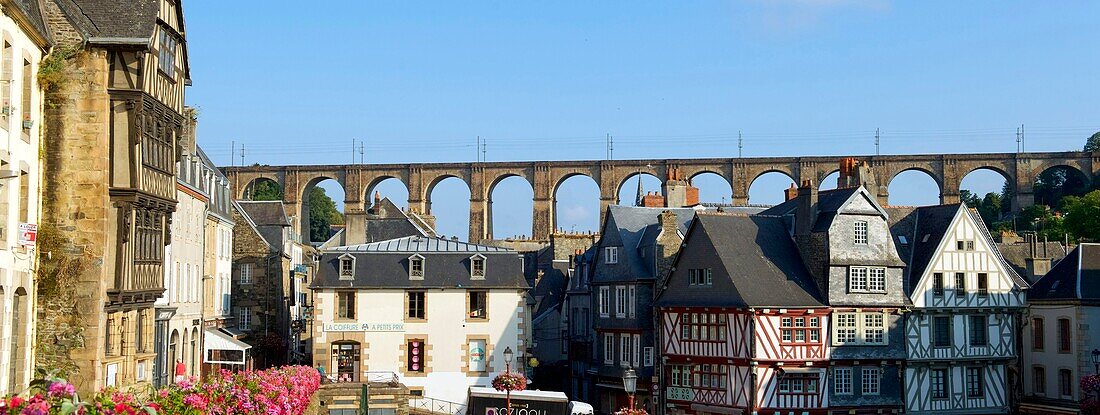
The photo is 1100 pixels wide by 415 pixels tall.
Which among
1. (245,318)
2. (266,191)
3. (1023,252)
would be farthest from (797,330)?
(266,191)

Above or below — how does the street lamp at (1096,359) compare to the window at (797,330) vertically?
below

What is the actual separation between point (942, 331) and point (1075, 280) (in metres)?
6.15

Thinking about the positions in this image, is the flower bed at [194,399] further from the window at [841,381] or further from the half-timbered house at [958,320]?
the half-timbered house at [958,320]

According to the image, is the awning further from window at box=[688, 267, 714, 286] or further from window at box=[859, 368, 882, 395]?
window at box=[859, 368, 882, 395]

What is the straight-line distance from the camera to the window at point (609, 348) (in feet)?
132

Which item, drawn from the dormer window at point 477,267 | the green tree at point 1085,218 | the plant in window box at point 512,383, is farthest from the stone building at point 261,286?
the green tree at point 1085,218

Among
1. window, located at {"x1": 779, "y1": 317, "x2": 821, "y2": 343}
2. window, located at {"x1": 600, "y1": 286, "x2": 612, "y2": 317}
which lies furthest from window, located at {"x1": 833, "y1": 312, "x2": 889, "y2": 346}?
window, located at {"x1": 600, "y1": 286, "x2": 612, "y2": 317}

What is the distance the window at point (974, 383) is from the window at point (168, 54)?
2239cm

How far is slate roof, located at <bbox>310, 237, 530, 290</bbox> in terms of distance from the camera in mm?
38250

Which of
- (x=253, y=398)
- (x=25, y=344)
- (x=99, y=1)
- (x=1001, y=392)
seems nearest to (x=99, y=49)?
(x=99, y=1)

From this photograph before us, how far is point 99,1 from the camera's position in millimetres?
22188

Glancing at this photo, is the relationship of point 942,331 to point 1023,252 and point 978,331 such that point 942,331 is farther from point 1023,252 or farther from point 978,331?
point 1023,252

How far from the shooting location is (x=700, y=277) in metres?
35.7

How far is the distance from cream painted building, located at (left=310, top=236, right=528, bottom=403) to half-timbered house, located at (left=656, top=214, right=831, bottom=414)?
194 inches
